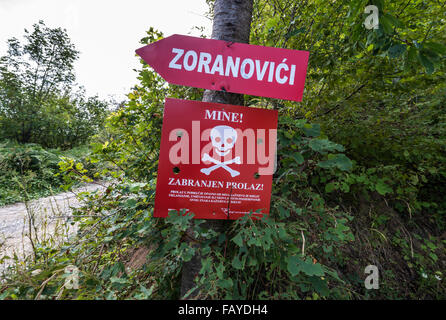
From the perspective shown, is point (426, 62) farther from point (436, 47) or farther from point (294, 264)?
point (294, 264)

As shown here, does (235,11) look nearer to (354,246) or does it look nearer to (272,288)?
(272,288)

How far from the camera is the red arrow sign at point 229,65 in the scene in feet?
3.74

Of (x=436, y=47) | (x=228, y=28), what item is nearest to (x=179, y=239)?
(x=228, y=28)

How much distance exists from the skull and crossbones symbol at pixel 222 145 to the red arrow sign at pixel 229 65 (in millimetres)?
256

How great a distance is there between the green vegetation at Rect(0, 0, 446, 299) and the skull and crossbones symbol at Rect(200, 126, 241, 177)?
0.32 metres

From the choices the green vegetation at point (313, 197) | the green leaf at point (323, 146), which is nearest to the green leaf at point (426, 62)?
the green vegetation at point (313, 197)

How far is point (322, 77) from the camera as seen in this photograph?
166 centimetres

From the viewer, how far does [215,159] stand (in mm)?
1182

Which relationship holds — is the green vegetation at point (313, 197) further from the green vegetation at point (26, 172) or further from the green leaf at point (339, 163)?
the green vegetation at point (26, 172)

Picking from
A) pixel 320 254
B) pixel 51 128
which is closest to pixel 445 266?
pixel 320 254

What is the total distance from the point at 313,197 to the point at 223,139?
74 cm

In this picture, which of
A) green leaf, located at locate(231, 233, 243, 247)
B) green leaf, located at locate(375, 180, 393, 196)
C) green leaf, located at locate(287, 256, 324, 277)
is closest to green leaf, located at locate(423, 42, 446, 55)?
green leaf, located at locate(375, 180, 393, 196)

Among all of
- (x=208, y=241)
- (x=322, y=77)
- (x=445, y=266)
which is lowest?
(x=445, y=266)
